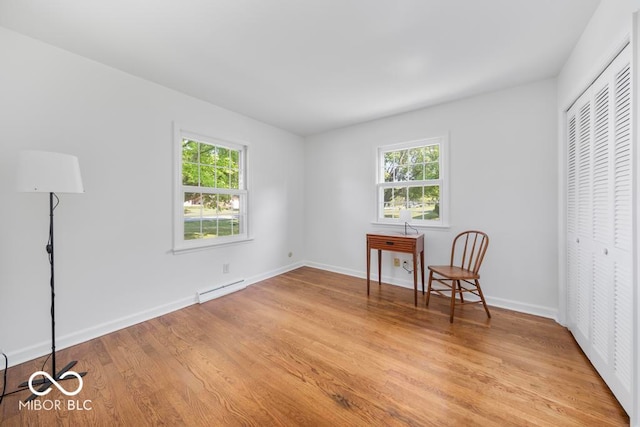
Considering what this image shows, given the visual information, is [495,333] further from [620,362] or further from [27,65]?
[27,65]

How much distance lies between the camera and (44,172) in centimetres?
144

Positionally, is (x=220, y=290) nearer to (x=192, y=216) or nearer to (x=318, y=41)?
(x=192, y=216)

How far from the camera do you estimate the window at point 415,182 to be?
3.02m

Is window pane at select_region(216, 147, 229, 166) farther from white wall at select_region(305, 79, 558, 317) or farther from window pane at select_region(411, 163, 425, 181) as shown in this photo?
window pane at select_region(411, 163, 425, 181)

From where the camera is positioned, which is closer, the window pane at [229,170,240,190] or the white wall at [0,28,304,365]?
the white wall at [0,28,304,365]

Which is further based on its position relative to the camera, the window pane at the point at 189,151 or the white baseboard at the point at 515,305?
the window pane at the point at 189,151

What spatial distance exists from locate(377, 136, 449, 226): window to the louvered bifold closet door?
1193 mm

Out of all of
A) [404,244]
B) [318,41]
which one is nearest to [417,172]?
[404,244]

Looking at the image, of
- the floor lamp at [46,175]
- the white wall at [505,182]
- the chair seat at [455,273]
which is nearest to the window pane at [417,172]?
the white wall at [505,182]

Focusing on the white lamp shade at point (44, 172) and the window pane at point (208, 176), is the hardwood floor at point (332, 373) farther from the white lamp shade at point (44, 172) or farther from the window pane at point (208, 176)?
the window pane at point (208, 176)

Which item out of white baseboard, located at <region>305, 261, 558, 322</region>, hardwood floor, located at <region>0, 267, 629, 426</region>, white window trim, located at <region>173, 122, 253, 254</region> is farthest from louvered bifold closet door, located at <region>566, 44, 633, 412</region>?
white window trim, located at <region>173, 122, 253, 254</region>

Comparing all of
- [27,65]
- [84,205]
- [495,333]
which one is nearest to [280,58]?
[27,65]

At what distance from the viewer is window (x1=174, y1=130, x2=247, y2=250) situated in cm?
271

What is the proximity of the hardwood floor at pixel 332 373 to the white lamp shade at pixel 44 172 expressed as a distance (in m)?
1.28
